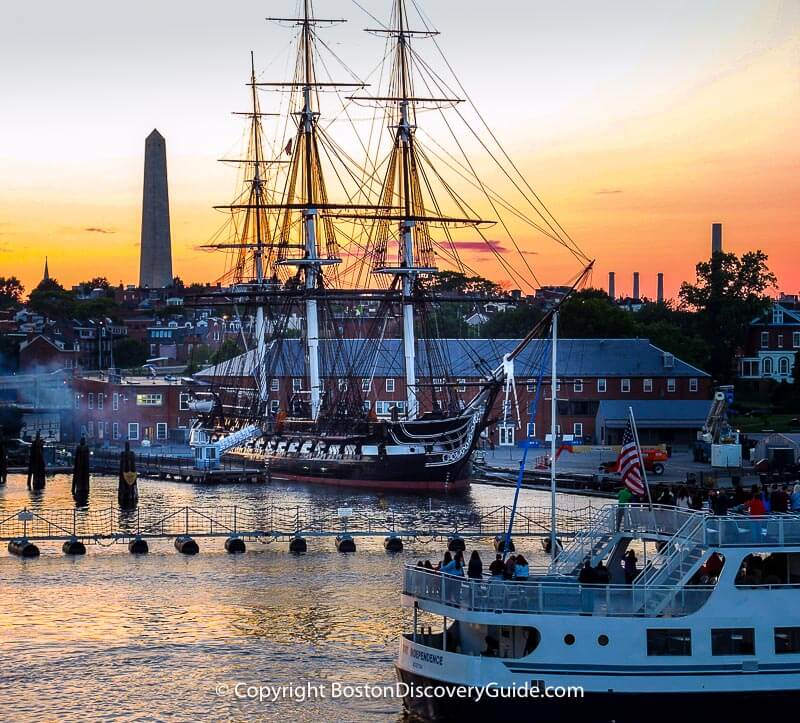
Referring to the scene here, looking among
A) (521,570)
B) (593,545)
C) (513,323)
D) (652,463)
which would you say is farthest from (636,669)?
(513,323)

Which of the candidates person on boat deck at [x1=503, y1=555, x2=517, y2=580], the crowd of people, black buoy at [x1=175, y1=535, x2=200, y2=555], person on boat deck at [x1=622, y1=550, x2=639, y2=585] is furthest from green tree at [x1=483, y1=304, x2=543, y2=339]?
person on boat deck at [x1=503, y1=555, x2=517, y2=580]

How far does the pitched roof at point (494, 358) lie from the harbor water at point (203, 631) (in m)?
53.5

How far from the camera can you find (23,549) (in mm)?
54281

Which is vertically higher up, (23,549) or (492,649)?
(23,549)

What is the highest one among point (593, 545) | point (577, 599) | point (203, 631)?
point (593, 545)

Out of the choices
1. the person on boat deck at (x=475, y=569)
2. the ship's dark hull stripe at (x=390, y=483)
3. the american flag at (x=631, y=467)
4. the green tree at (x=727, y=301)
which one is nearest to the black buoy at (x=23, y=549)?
the american flag at (x=631, y=467)

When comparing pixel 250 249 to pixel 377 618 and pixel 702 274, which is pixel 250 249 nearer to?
pixel 702 274

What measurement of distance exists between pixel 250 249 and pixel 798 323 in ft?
168

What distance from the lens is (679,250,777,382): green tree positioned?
140 m

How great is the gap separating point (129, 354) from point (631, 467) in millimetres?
149305

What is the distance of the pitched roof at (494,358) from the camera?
10969 cm

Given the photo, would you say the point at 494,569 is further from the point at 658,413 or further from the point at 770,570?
the point at 658,413

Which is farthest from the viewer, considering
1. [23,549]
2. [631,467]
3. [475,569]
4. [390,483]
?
[390,483]

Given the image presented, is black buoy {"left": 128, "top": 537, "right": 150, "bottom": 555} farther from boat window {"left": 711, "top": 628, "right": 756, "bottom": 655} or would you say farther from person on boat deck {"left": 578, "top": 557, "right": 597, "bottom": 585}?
boat window {"left": 711, "top": 628, "right": 756, "bottom": 655}
